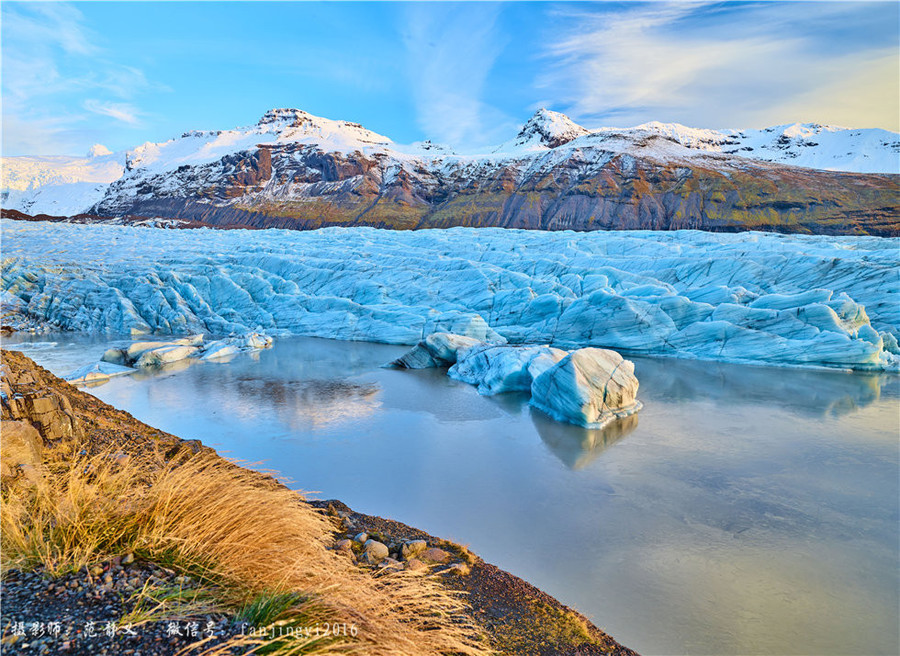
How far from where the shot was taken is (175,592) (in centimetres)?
208

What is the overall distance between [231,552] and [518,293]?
60.2ft

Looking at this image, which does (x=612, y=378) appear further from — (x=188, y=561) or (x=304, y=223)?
(x=304, y=223)

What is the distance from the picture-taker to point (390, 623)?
7.37ft

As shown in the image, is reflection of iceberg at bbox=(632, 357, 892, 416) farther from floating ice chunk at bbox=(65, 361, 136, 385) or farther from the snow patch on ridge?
the snow patch on ridge

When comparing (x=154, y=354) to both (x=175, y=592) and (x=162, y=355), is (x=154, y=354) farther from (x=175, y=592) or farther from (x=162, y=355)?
(x=175, y=592)

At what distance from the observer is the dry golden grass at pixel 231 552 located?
6.86 ft

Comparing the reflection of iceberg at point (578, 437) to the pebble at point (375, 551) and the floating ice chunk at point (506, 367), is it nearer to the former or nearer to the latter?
the floating ice chunk at point (506, 367)

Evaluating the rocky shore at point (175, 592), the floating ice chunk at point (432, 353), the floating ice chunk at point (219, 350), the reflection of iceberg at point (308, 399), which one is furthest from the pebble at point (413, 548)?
the floating ice chunk at point (219, 350)

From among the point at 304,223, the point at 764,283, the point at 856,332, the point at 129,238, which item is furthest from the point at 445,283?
the point at 304,223

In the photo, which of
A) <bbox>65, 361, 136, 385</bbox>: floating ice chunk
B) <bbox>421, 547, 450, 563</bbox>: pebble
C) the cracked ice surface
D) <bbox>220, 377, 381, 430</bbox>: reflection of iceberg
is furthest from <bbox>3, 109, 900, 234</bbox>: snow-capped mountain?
<bbox>421, 547, 450, 563</bbox>: pebble

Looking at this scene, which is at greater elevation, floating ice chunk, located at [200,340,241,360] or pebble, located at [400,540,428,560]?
pebble, located at [400,540,428,560]

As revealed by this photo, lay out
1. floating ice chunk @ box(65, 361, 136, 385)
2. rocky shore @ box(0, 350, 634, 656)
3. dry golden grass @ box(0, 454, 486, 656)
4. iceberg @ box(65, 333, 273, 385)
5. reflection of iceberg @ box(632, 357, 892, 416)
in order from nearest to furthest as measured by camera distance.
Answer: rocky shore @ box(0, 350, 634, 656), dry golden grass @ box(0, 454, 486, 656), reflection of iceberg @ box(632, 357, 892, 416), floating ice chunk @ box(65, 361, 136, 385), iceberg @ box(65, 333, 273, 385)

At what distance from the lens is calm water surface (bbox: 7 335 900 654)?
4.47 metres

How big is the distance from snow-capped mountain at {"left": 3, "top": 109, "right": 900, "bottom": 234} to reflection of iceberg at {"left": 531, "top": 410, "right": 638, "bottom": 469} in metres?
54.3
